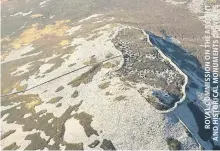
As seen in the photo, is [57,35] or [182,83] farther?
[57,35]

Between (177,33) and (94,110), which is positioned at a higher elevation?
(94,110)

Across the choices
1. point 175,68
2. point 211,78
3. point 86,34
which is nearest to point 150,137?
point 175,68

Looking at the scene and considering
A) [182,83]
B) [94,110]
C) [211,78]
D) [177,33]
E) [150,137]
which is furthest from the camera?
[177,33]

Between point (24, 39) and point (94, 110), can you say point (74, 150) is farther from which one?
point (24, 39)

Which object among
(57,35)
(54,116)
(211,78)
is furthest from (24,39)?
(211,78)

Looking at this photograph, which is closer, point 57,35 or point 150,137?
point 150,137

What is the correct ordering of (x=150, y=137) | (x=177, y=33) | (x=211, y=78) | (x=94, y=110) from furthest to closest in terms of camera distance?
(x=177, y=33), (x=211, y=78), (x=94, y=110), (x=150, y=137)

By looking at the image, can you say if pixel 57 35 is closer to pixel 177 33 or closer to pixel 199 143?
pixel 177 33

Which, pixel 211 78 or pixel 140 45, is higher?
pixel 140 45

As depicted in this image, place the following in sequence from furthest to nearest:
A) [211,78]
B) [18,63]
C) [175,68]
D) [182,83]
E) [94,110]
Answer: [18,63] < [211,78] < [175,68] < [182,83] < [94,110]
